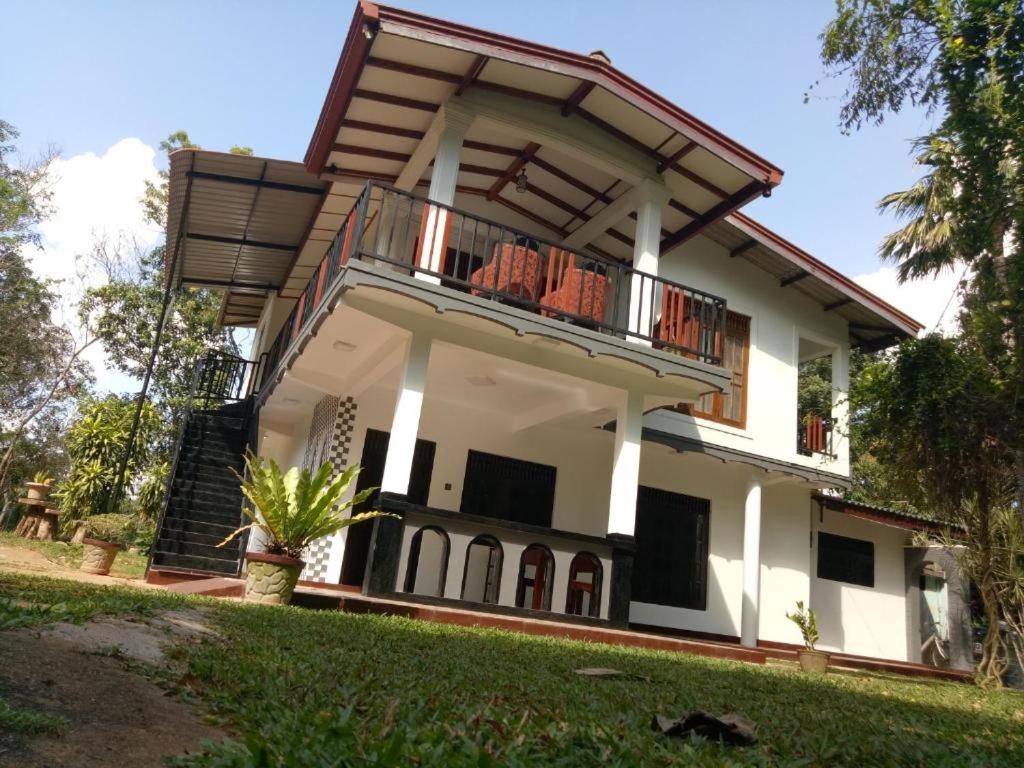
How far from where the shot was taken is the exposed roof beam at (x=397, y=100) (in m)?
8.47

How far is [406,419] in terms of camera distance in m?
7.72

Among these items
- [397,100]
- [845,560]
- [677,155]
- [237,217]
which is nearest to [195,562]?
[237,217]

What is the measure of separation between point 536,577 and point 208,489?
5.60 metres

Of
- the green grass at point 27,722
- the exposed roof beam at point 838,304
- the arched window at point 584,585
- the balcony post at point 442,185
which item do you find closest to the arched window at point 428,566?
the arched window at point 584,585

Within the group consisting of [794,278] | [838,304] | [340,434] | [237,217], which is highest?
[794,278]

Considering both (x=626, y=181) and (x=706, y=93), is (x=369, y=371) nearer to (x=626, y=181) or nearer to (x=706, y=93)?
(x=626, y=181)

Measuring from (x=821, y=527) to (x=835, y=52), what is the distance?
25.4 ft

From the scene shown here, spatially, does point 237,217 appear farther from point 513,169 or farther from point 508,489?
point 508,489

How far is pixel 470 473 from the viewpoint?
35.5 ft

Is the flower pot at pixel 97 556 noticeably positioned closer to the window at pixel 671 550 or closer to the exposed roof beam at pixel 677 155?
the window at pixel 671 550

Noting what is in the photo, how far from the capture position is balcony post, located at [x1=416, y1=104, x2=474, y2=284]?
26.3ft

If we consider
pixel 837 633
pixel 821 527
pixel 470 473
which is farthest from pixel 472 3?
pixel 837 633

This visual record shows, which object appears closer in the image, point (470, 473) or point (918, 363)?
point (918, 363)

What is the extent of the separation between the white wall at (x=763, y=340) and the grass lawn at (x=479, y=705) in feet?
21.6
